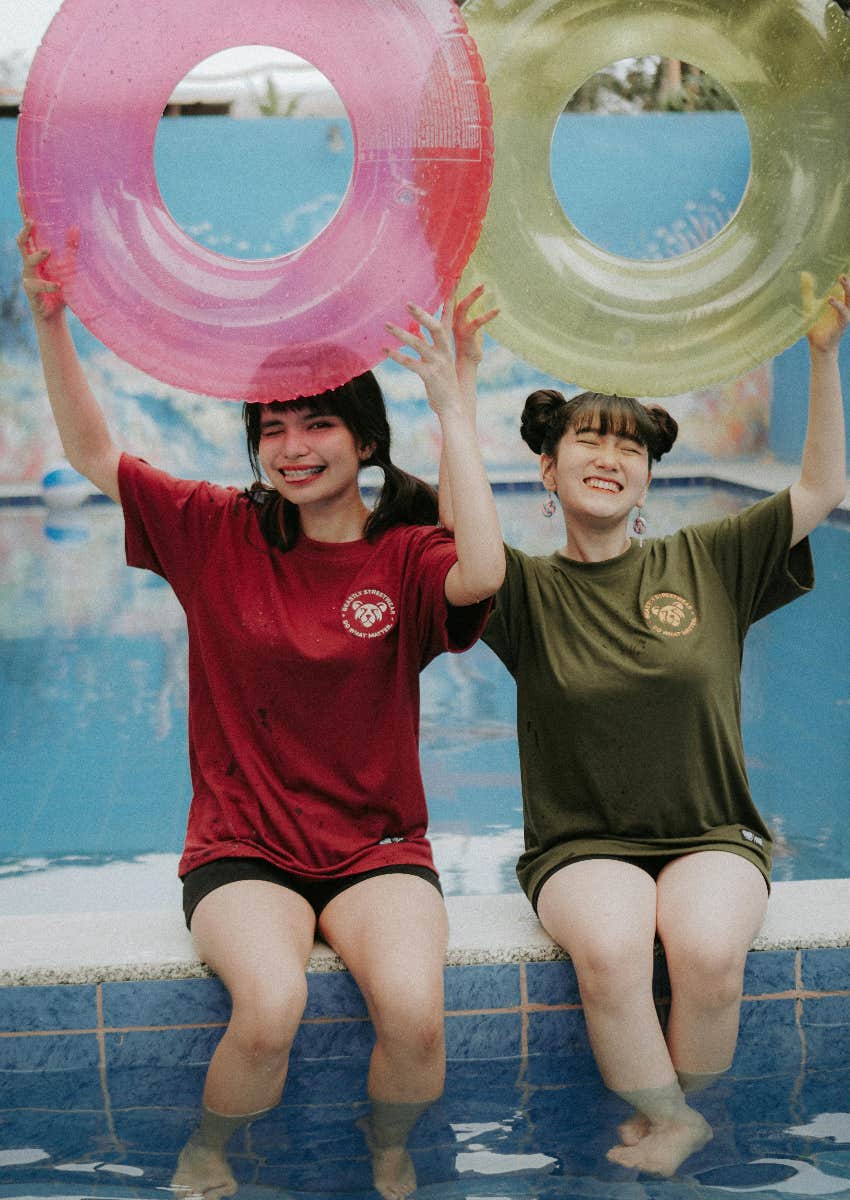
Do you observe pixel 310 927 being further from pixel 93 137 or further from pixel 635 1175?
pixel 93 137

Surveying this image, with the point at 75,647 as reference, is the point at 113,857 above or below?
below

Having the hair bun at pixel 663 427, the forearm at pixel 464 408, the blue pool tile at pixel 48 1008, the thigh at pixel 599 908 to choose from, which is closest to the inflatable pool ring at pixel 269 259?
the forearm at pixel 464 408

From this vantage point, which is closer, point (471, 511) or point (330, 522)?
point (471, 511)

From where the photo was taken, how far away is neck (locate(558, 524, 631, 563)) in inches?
85.8

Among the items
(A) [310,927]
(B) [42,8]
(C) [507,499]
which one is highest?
(B) [42,8]

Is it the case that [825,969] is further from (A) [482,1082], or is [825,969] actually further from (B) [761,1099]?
(A) [482,1082]

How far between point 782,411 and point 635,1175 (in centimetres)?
1128

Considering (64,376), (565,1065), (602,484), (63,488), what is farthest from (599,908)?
(63,488)

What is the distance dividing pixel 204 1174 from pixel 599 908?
629 mm

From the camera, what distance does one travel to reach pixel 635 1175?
179 centimetres

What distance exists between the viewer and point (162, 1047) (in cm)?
A: 206

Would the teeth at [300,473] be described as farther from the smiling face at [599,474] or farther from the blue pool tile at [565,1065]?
the blue pool tile at [565,1065]

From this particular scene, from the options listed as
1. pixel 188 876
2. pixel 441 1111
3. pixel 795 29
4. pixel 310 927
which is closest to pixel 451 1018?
pixel 441 1111

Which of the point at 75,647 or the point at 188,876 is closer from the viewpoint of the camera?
the point at 188,876
